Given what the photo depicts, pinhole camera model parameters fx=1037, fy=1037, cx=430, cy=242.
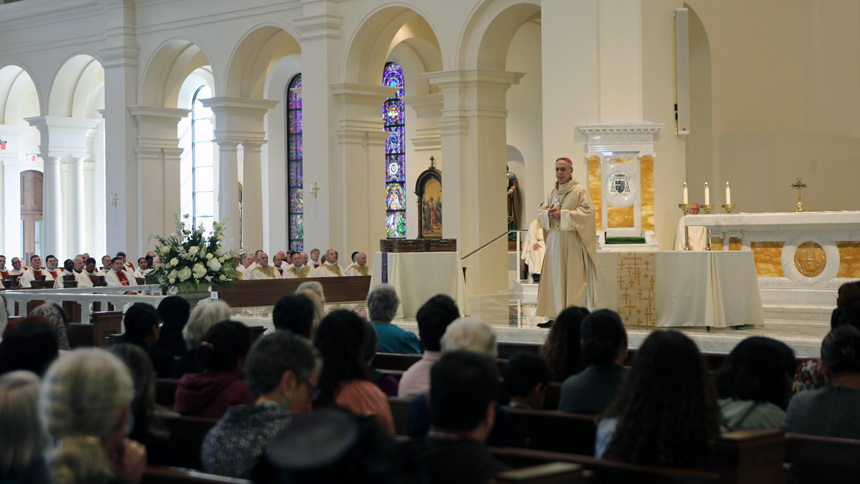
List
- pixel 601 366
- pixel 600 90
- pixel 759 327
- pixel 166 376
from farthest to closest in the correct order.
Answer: pixel 600 90 → pixel 759 327 → pixel 166 376 → pixel 601 366

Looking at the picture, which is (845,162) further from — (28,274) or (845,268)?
(28,274)

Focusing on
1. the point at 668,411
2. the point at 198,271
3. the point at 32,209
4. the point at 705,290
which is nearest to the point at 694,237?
the point at 705,290

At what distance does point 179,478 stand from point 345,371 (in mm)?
1243

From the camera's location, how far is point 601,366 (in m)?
4.43

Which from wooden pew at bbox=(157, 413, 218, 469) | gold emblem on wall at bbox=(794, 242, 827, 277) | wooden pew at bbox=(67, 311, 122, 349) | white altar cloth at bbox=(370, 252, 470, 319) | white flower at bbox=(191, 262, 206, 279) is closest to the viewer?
wooden pew at bbox=(157, 413, 218, 469)

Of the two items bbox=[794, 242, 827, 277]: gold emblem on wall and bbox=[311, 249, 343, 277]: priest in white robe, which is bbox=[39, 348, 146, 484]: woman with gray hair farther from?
bbox=[311, 249, 343, 277]: priest in white robe

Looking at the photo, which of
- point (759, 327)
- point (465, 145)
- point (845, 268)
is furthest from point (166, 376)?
point (465, 145)

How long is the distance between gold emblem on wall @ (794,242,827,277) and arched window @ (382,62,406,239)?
41.1 feet

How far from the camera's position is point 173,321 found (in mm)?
6699

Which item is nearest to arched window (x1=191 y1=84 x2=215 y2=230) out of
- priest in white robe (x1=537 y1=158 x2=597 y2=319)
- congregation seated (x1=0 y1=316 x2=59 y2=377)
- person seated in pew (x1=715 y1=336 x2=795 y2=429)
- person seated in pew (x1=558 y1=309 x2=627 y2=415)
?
priest in white robe (x1=537 y1=158 x2=597 y2=319)

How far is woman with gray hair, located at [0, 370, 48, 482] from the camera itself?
8.27 feet

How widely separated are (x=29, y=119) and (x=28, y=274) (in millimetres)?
9208

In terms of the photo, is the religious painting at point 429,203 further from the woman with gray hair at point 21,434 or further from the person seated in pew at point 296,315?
the woman with gray hair at point 21,434

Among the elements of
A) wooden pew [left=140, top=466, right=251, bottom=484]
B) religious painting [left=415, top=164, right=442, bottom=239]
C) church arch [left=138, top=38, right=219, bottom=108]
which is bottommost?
wooden pew [left=140, top=466, right=251, bottom=484]
